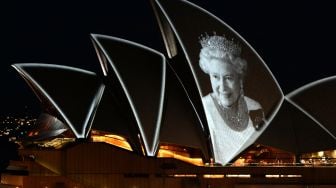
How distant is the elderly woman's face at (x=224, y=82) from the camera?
23.0 metres

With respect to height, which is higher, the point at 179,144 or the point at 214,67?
the point at 214,67

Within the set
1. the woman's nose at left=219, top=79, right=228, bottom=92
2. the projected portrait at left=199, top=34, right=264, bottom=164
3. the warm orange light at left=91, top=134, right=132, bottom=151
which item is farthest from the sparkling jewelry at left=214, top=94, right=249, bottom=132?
the warm orange light at left=91, top=134, right=132, bottom=151

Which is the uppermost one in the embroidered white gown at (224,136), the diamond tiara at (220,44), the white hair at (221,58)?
the diamond tiara at (220,44)

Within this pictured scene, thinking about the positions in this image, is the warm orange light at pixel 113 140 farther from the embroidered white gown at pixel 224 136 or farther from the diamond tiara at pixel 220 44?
the diamond tiara at pixel 220 44

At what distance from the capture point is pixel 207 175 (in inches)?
890

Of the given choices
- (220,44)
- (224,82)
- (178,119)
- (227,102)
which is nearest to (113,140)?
(178,119)

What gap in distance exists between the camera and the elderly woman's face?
2295 cm

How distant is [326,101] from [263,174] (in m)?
4.42

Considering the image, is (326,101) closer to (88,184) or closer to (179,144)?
(179,144)

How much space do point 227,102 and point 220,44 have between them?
2599mm

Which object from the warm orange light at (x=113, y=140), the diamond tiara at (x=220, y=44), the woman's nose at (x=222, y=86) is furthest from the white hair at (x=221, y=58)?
the warm orange light at (x=113, y=140)

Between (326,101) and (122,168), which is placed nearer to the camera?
(122,168)

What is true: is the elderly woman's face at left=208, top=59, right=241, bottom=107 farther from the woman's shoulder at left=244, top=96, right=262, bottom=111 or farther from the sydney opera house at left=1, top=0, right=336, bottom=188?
the woman's shoulder at left=244, top=96, right=262, bottom=111

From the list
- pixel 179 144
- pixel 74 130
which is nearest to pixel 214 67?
pixel 179 144
